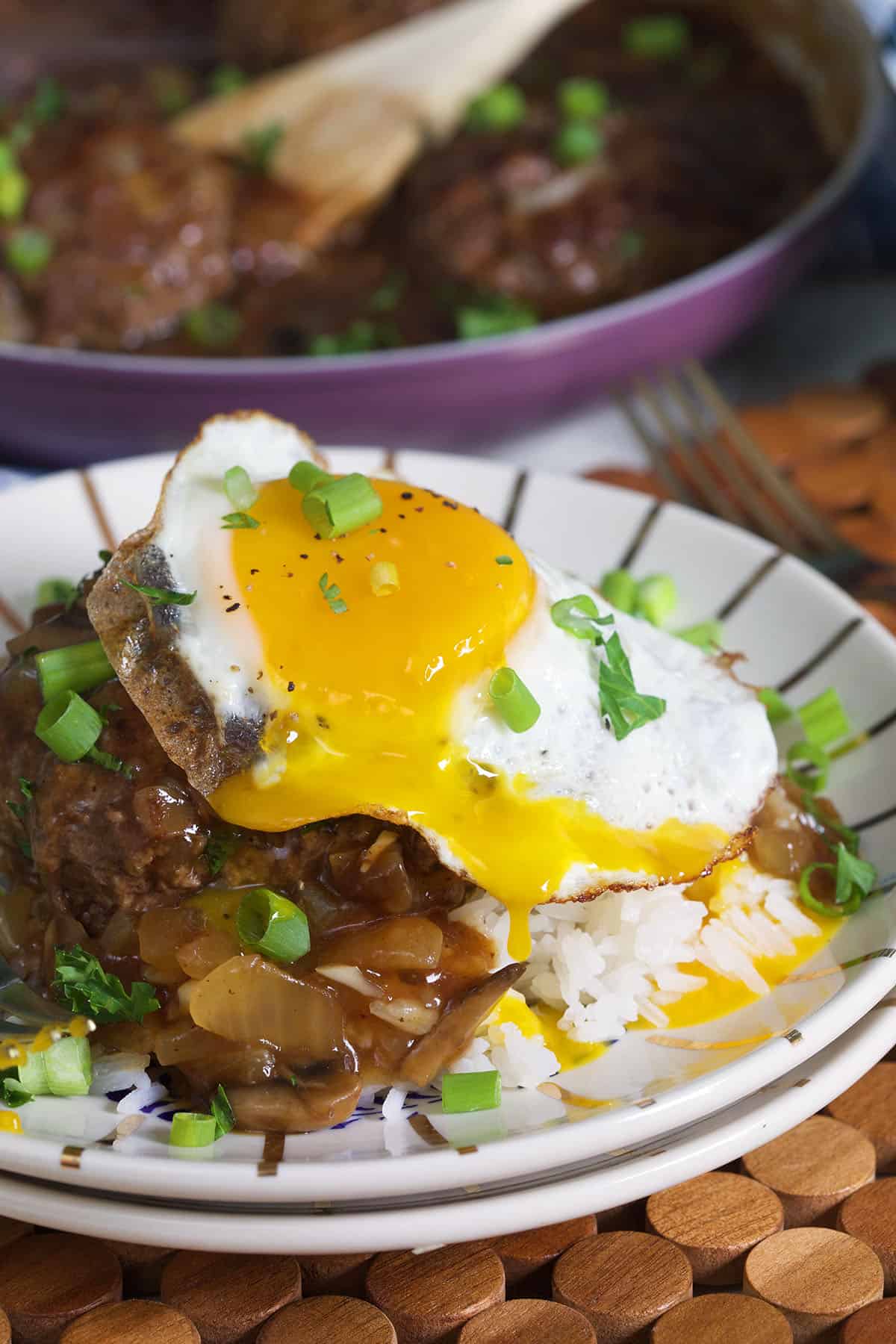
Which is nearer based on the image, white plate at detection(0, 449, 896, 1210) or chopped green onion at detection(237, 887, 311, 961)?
white plate at detection(0, 449, 896, 1210)

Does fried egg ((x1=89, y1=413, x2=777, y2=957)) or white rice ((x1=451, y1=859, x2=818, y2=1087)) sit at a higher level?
fried egg ((x1=89, y1=413, x2=777, y2=957))

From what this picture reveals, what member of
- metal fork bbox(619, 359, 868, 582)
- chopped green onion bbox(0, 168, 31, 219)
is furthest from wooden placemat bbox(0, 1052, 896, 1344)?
chopped green onion bbox(0, 168, 31, 219)

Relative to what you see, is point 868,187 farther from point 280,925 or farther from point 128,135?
point 280,925

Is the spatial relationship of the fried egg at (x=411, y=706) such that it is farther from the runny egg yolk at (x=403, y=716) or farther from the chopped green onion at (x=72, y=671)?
the chopped green onion at (x=72, y=671)

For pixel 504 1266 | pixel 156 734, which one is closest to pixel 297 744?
pixel 156 734

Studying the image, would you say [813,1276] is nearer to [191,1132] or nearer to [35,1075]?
[191,1132]

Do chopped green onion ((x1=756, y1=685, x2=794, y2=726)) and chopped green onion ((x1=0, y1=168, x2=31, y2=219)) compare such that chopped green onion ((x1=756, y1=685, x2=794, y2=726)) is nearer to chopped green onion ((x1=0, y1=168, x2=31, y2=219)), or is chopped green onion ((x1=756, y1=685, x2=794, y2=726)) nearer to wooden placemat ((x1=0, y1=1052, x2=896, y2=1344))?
wooden placemat ((x1=0, y1=1052, x2=896, y2=1344))
